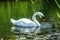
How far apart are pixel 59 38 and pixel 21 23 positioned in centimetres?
449

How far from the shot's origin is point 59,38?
435 inches

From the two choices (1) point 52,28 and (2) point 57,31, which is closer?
(2) point 57,31

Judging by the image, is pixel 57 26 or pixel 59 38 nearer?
pixel 59 38

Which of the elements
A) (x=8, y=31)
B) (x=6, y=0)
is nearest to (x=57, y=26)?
(x=8, y=31)

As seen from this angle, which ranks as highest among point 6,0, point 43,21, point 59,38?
point 6,0

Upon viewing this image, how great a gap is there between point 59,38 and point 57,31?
1.66 metres

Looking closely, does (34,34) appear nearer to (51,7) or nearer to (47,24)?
(47,24)

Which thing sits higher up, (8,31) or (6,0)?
(6,0)

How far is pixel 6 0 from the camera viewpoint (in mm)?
32312

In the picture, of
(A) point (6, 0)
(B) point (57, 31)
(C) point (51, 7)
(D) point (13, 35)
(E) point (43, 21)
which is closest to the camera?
(D) point (13, 35)

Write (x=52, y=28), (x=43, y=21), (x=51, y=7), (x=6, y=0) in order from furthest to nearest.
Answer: (x=6, y=0), (x=51, y=7), (x=43, y=21), (x=52, y=28)

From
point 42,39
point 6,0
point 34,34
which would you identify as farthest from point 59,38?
point 6,0

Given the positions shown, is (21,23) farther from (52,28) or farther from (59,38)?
(59,38)

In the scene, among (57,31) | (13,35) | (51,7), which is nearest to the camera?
(13,35)
